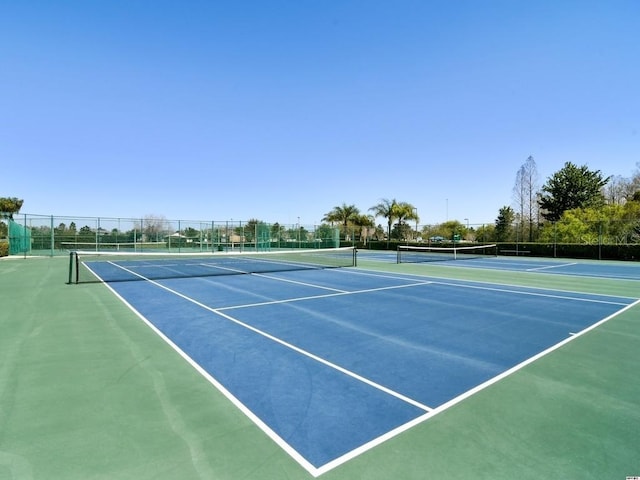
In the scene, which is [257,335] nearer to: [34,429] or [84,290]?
[34,429]

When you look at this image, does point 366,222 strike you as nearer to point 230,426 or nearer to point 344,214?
point 344,214

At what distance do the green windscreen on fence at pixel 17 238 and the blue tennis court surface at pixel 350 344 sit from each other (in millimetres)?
21459

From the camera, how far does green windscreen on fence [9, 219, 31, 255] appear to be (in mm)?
26531

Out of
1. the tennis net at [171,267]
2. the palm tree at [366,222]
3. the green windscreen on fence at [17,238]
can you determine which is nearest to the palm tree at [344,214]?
the palm tree at [366,222]

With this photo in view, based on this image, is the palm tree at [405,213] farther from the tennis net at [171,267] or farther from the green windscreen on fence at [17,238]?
the green windscreen on fence at [17,238]

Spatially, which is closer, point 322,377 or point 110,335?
point 322,377

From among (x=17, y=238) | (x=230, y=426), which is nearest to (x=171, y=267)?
(x=17, y=238)

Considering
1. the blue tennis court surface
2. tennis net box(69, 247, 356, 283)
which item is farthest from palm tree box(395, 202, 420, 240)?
the blue tennis court surface

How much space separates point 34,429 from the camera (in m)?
3.16

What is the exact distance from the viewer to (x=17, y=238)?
1046 inches

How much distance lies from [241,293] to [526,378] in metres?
7.81

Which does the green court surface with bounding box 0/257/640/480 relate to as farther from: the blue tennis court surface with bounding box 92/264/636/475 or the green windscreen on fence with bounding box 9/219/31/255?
the green windscreen on fence with bounding box 9/219/31/255

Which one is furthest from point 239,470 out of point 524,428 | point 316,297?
point 316,297

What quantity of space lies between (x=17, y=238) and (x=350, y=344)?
102 ft
